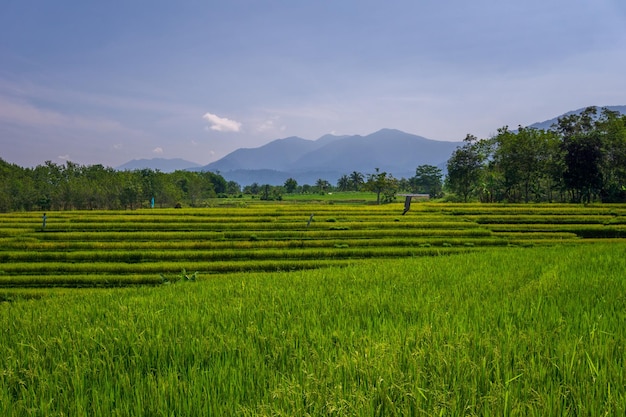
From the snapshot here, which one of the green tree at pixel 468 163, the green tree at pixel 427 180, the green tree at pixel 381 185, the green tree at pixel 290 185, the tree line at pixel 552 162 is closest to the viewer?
the tree line at pixel 552 162

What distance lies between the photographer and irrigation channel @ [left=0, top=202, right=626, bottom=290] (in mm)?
23984

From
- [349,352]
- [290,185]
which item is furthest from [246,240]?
[290,185]

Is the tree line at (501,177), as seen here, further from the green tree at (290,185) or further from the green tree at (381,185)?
the green tree at (290,185)

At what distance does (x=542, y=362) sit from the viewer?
9.50ft

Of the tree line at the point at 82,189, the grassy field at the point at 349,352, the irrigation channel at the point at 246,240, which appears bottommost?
the irrigation channel at the point at 246,240

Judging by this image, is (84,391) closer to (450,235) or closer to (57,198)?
(450,235)

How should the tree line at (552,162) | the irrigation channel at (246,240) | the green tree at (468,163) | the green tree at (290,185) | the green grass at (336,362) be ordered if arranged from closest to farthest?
the green grass at (336,362)
the irrigation channel at (246,240)
the tree line at (552,162)
the green tree at (468,163)
the green tree at (290,185)

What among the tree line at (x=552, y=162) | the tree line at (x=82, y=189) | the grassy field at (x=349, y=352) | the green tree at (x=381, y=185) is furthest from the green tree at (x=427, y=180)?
the grassy field at (x=349, y=352)

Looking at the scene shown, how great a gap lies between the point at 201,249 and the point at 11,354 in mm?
26806

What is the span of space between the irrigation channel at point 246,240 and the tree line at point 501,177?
15309 mm

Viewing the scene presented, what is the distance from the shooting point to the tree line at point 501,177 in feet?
175

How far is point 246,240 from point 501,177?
208ft

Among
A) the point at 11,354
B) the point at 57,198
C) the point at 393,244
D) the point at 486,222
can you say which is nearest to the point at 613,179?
the point at 486,222

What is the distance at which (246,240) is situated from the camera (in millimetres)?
32375
